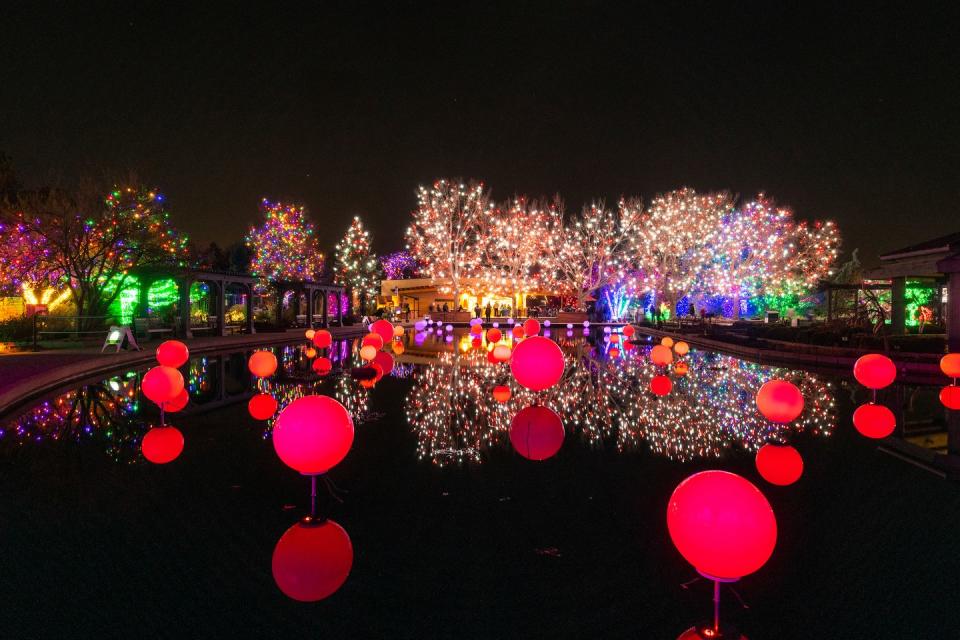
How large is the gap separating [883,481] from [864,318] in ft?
53.9

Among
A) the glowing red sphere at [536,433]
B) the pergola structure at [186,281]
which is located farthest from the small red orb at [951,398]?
the pergola structure at [186,281]

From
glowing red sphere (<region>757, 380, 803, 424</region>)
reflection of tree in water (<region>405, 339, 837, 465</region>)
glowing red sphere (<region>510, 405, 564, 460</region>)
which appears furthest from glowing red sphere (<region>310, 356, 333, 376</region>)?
glowing red sphere (<region>757, 380, 803, 424</region>)

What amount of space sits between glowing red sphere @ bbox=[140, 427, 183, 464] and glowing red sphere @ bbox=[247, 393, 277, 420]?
1.39 metres

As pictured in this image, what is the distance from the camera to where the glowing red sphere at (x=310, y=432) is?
4570 mm

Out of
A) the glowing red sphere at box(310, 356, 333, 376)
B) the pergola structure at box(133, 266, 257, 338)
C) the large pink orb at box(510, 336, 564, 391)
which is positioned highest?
the pergola structure at box(133, 266, 257, 338)

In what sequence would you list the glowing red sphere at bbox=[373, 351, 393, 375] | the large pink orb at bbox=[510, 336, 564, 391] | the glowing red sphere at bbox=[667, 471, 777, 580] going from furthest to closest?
the glowing red sphere at bbox=[373, 351, 393, 375] → the large pink orb at bbox=[510, 336, 564, 391] → the glowing red sphere at bbox=[667, 471, 777, 580]

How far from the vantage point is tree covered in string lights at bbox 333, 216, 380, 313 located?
5559 cm

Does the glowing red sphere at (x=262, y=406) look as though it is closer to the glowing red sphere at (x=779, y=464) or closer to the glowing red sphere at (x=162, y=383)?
the glowing red sphere at (x=162, y=383)

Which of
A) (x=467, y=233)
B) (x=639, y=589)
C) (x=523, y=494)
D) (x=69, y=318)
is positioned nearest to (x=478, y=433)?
(x=523, y=494)

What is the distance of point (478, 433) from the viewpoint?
26.3 feet

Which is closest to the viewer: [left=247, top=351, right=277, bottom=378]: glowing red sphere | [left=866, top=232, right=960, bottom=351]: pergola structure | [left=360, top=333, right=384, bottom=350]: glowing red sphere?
[left=247, top=351, right=277, bottom=378]: glowing red sphere

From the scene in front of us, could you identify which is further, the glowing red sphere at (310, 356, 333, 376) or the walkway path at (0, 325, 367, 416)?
the glowing red sphere at (310, 356, 333, 376)

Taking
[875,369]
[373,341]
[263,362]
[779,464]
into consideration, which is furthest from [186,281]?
[875,369]

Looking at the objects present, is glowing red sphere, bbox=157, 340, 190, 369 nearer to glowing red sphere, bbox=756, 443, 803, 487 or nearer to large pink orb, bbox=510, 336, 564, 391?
large pink orb, bbox=510, 336, 564, 391
